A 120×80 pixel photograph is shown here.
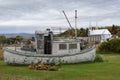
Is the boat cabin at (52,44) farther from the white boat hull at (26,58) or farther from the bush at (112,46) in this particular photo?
the bush at (112,46)

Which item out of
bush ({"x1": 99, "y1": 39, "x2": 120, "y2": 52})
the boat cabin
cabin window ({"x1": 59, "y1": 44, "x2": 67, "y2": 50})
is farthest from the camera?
bush ({"x1": 99, "y1": 39, "x2": 120, "y2": 52})

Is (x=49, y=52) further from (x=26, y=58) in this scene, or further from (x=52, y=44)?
(x=26, y=58)

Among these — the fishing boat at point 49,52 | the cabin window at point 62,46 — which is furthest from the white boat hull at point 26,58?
the cabin window at point 62,46

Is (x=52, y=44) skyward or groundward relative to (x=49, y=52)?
skyward

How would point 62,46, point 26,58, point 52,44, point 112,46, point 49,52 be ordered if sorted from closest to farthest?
point 26,58
point 52,44
point 62,46
point 49,52
point 112,46

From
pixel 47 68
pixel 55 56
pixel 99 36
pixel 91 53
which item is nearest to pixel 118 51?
pixel 91 53

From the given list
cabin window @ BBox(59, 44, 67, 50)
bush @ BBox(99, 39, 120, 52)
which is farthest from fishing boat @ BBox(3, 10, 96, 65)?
bush @ BBox(99, 39, 120, 52)

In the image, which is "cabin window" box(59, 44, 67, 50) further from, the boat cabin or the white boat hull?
the white boat hull

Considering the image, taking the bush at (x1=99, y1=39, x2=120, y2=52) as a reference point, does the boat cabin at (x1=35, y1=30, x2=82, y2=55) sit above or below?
above

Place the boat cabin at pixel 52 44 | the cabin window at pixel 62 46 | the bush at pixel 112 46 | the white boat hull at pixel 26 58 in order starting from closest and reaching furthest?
the white boat hull at pixel 26 58, the boat cabin at pixel 52 44, the cabin window at pixel 62 46, the bush at pixel 112 46

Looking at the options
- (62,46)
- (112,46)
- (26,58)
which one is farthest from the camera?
(112,46)

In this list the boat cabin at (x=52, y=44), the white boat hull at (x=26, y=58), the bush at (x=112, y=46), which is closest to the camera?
the white boat hull at (x=26, y=58)

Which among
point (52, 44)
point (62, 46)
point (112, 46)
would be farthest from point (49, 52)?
point (112, 46)

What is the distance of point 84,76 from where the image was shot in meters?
20.3
